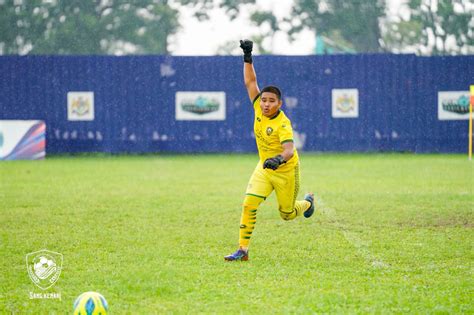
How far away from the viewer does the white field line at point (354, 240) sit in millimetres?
7684

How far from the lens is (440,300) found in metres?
6.08

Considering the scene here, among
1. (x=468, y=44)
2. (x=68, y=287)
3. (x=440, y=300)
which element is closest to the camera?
(x=440, y=300)

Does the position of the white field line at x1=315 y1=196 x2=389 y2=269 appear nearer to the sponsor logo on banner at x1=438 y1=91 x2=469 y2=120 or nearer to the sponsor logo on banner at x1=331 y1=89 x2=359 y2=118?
the sponsor logo on banner at x1=331 y1=89 x2=359 y2=118

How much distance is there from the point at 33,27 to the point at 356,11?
1663 centimetres

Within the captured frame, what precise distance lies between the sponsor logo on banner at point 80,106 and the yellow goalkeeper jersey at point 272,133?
2022 centimetres

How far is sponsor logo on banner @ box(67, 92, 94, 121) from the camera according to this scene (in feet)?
91.0

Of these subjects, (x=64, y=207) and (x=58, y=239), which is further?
(x=64, y=207)

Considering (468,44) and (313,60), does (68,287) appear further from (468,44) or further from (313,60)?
(468,44)

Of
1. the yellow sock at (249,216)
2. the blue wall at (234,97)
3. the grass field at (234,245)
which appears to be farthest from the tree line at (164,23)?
the yellow sock at (249,216)

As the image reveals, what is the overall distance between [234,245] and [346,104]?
19728 millimetres

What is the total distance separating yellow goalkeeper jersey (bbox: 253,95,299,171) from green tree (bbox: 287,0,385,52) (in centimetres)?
3256

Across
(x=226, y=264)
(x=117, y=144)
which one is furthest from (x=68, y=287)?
(x=117, y=144)

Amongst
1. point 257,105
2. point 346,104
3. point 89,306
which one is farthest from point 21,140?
point 89,306

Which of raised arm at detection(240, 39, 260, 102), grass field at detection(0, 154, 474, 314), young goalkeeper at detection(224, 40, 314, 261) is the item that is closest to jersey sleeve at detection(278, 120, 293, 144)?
young goalkeeper at detection(224, 40, 314, 261)
